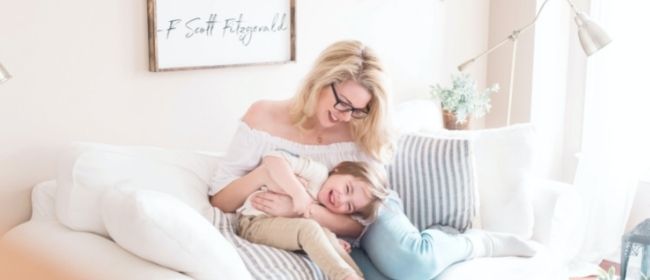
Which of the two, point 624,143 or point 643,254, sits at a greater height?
point 624,143

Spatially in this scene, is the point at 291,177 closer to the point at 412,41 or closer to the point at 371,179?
the point at 371,179

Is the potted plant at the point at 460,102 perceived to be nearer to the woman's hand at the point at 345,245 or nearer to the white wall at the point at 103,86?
the white wall at the point at 103,86

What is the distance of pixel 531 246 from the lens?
2541mm

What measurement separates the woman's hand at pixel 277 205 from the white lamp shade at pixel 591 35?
133cm

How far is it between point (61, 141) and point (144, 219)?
0.68 meters

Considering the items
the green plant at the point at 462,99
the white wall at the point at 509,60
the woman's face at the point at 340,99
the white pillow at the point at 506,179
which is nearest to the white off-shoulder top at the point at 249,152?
the woman's face at the point at 340,99

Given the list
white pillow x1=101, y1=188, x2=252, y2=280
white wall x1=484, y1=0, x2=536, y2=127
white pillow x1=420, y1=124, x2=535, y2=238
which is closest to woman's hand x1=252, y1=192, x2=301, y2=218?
white pillow x1=101, y1=188, x2=252, y2=280

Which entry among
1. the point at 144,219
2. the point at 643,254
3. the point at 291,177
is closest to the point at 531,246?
the point at 643,254

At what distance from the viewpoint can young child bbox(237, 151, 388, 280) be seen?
222 cm

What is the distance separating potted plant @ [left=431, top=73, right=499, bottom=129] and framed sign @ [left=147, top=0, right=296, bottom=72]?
757 millimetres

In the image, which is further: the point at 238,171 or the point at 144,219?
the point at 238,171

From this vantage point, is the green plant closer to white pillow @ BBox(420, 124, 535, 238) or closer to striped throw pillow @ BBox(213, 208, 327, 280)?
white pillow @ BBox(420, 124, 535, 238)

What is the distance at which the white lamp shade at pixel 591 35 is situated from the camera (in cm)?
293

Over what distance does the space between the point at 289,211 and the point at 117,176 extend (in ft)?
1.62
